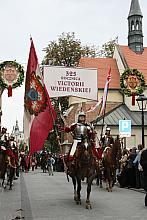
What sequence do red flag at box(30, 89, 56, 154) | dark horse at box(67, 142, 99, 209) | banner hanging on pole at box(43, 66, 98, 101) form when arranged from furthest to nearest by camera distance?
banner hanging on pole at box(43, 66, 98, 101) → dark horse at box(67, 142, 99, 209) → red flag at box(30, 89, 56, 154)

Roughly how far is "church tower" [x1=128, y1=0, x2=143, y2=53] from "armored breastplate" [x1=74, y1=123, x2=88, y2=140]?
5161cm

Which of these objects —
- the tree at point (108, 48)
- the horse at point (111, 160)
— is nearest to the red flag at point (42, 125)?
the horse at point (111, 160)

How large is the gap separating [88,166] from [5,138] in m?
5.19

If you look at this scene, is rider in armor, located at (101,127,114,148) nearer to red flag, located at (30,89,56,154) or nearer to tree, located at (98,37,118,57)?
red flag, located at (30,89,56,154)

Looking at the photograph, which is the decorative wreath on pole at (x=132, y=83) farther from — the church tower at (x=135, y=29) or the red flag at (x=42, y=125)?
the church tower at (x=135, y=29)

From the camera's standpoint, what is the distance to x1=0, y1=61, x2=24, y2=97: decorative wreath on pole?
74.1 feet

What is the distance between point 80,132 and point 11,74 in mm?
12375

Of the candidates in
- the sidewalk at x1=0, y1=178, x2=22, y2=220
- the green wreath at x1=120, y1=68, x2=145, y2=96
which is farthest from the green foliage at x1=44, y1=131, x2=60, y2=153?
the sidewalk at x1=0, y1=178, x2=22, y2=220

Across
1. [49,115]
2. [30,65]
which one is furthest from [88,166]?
[30,65]

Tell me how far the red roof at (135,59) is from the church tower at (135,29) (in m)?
2.56

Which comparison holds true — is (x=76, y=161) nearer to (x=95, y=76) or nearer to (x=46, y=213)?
(x=46, y=213)

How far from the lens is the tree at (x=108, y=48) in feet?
187

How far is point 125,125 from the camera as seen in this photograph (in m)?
21.6

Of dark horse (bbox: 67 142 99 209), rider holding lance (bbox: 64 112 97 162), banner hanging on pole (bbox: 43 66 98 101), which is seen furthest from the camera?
banner hanging on pole (bbox: 43 66 98 101)
